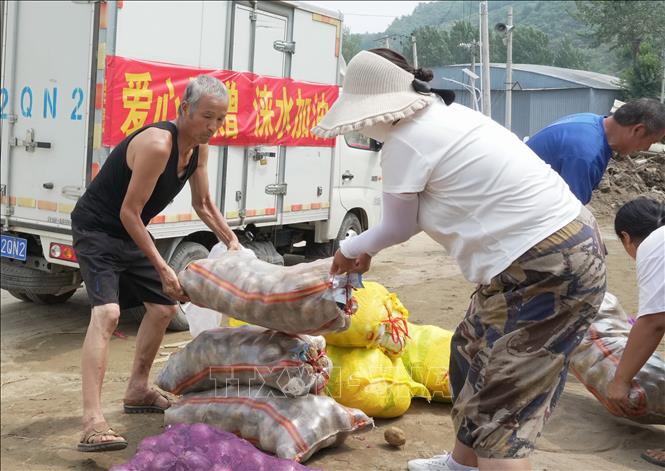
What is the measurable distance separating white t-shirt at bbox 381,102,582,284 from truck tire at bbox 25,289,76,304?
5.26 m

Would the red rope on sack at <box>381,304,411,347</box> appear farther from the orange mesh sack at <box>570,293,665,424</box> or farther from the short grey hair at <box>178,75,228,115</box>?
Result: the short grey hair at <box>178,75,228,115</box>

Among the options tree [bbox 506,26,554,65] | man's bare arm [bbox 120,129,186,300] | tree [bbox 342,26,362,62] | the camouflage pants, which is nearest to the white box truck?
tree [bbox 342,26,362,62]

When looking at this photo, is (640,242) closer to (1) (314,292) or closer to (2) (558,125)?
(2) (558,125)

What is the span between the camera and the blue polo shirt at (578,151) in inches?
157

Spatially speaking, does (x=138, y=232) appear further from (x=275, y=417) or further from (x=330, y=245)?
(x=330, y=245)

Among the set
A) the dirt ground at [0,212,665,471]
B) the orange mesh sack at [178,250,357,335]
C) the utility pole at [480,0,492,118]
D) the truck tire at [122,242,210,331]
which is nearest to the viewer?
the orange mesh sack at [178,250,357,335]

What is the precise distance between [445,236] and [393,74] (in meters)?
0.58

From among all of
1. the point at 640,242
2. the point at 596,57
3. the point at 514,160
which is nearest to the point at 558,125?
the point at 640,242

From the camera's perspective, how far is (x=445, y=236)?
275 centimetres

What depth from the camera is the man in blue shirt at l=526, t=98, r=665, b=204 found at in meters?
3.98

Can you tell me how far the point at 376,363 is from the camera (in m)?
4.12

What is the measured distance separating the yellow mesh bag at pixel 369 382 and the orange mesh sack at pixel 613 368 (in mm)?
900

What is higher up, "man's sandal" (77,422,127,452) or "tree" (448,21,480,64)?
"tree" (448,21,480,64)

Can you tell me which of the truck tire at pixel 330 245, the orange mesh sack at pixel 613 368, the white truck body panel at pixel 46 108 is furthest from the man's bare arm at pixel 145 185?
the truck tire at pixel 330 245
